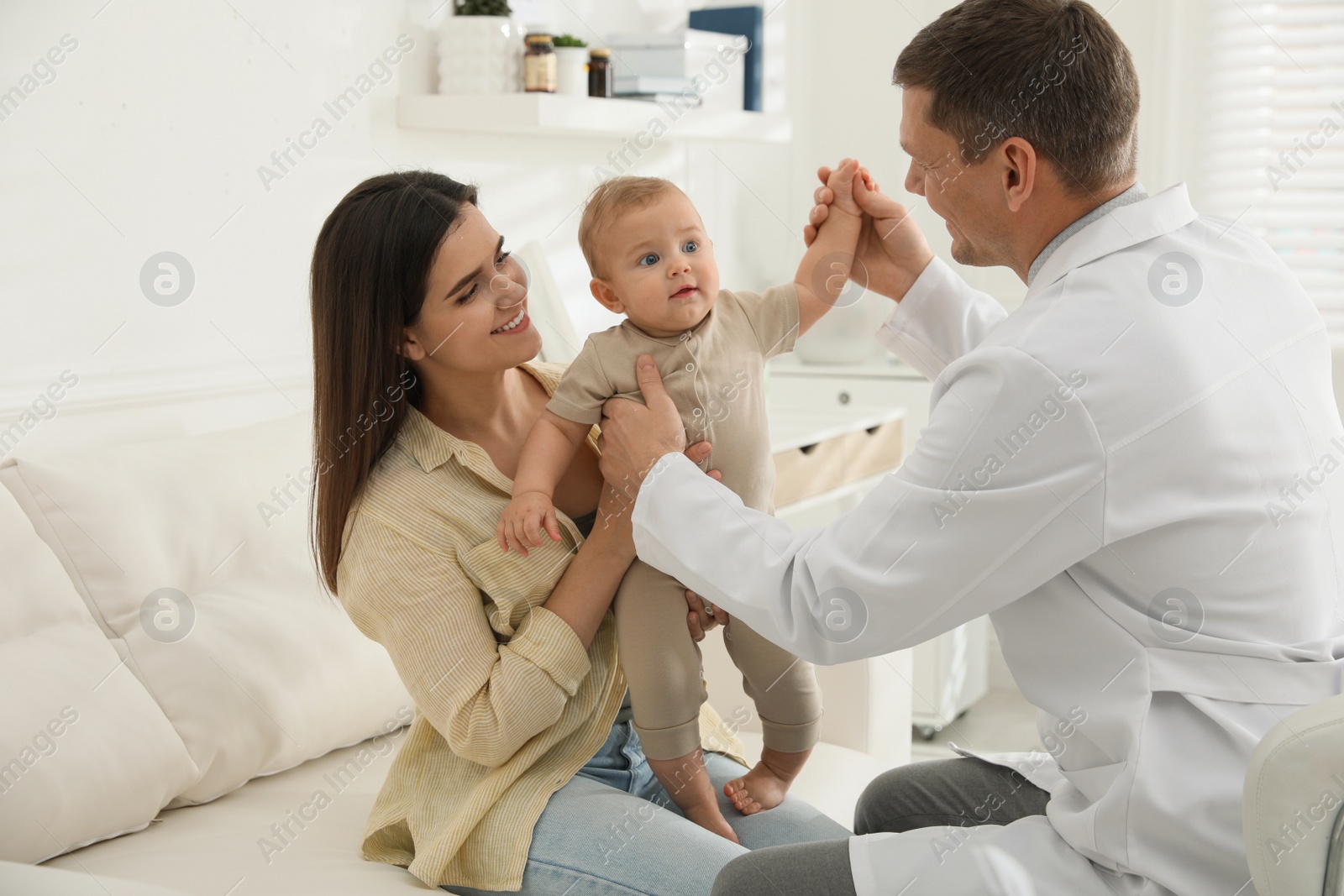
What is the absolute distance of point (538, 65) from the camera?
2391 mm

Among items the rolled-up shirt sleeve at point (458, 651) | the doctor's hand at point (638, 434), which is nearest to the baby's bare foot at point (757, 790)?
the rolled-up shirt sleeve at point (458, 651)

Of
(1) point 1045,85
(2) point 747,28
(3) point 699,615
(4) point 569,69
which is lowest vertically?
(3) point 699,615

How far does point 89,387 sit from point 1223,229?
4.98 ft

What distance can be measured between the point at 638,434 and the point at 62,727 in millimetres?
715

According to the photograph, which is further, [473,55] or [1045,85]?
[473,55]

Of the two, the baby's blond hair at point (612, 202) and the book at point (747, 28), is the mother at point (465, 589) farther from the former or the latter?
the book at point (747, 28)

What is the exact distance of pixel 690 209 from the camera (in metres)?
1.41

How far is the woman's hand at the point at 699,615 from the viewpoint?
54.8 inches

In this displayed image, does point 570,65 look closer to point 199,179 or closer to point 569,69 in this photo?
point 569,69

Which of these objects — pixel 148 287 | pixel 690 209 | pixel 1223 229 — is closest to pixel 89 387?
pixel 148 287

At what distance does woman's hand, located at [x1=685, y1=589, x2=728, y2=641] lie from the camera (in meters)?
1.39

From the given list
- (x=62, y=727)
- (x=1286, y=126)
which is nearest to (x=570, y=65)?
(x=62, y=727)

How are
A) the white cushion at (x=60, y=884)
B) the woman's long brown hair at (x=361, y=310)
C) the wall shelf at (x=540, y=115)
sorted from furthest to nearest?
the wall shelf at (x=540, y=115) < the woman's long brown hair at (x=361, y=310) < the white cushion at (x=60, y=884)

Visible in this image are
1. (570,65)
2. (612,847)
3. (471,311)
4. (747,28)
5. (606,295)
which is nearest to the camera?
(612,847)
